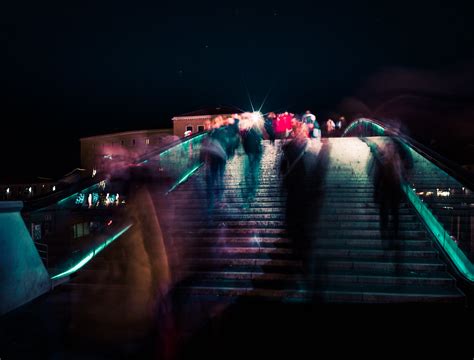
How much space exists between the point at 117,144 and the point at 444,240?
57638mm

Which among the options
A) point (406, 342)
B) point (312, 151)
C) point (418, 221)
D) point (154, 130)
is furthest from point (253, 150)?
point (154, 130)

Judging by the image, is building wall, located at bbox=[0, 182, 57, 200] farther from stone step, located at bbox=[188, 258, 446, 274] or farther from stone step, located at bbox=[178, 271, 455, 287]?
stone step, located at bbox=[178, 271, 455, 287]

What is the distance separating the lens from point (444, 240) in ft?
22.8

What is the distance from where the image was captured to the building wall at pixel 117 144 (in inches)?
2282

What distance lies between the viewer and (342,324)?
4.94 metres

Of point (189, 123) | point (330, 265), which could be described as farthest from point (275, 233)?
point (189, 123)

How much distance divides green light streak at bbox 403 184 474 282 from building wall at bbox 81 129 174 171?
50233mm

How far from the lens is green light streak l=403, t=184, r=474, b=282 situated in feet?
20.4

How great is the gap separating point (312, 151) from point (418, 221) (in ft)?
27.5

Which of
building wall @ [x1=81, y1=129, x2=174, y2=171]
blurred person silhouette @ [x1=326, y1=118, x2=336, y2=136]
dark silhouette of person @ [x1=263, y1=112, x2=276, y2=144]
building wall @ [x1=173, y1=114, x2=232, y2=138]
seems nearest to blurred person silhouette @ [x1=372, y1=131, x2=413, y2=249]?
dark silhouette of person @ [x1=263, y1=112, x2=276, y2=144]

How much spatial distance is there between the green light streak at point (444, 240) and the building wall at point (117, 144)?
5023 cm

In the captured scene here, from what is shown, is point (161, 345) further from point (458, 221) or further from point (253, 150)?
point (253, 150)

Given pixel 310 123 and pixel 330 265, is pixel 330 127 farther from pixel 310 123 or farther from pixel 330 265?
pixel 330 265

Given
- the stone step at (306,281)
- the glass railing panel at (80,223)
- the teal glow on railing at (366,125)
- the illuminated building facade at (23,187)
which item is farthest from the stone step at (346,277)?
the illuminated building facade at (23,187)
